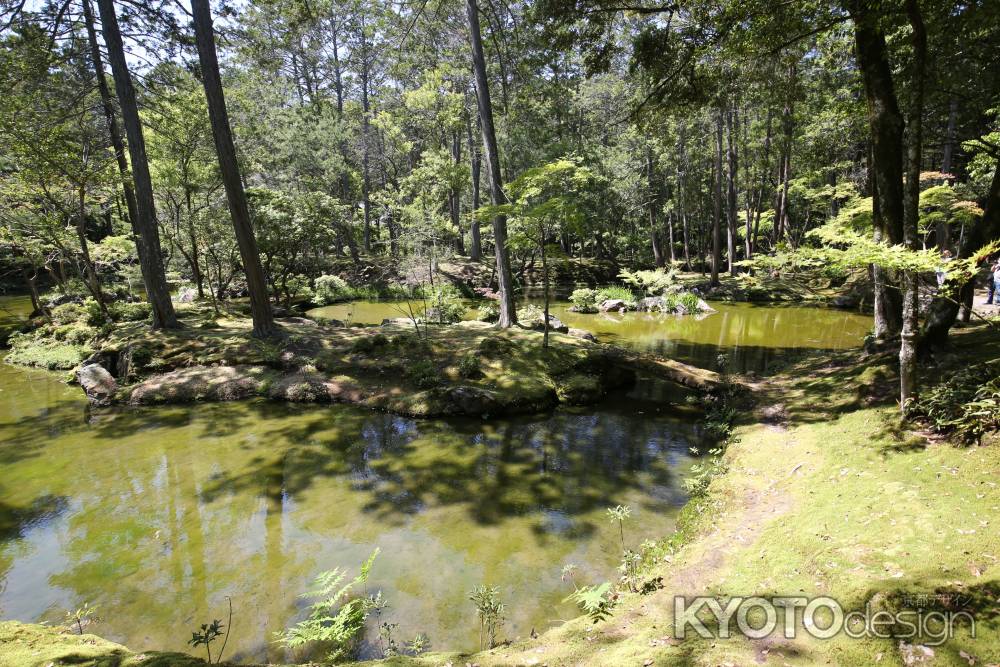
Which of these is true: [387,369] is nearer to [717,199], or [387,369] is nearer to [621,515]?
[621,515]

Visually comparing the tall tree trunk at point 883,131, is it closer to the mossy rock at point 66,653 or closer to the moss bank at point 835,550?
the moss bank at point 835,550

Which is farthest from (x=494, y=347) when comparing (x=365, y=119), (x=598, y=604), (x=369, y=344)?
(x=365, y=119)

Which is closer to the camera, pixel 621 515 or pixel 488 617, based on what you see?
pixel 488 617

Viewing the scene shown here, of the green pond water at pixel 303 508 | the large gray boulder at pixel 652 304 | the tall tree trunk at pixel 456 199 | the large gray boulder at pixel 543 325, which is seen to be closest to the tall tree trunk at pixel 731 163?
the large gray boulder at pixel 652 304

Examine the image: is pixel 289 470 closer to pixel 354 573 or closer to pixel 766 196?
pixel 354 573

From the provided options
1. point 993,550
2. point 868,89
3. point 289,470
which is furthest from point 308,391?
point 868,89

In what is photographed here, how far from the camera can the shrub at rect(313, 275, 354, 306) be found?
23.8 meters

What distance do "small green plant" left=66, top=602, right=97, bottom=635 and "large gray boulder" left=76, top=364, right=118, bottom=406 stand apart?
7.45m

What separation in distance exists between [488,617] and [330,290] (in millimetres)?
22855

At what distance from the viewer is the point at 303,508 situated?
5961 millimetres

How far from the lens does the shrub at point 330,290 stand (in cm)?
2380

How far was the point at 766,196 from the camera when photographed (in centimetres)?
3572

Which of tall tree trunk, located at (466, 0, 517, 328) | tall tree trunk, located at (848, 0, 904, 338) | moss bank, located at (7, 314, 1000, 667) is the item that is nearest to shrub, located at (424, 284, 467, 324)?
tall tree trunk, located at (466, 0, 517, 328)

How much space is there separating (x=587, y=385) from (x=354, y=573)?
608 cm
